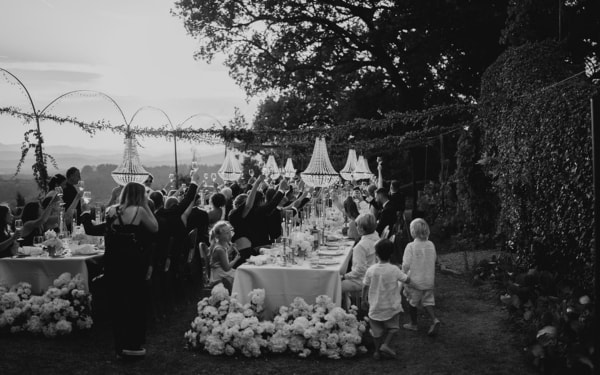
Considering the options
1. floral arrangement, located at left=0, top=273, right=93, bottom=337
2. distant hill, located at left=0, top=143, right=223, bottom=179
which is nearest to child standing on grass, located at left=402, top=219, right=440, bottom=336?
floral arrangement, located at left=0, top=273, right=93, bottom=337

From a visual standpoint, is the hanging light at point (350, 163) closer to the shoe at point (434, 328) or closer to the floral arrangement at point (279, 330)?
the shoe at point (434, 328)

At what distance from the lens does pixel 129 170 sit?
7.41 metres

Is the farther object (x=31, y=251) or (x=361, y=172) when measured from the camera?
(x=361, y=172)

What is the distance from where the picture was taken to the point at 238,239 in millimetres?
7281

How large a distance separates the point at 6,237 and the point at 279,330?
10.8 ft

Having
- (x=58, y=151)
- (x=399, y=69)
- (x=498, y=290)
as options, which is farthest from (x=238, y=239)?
(x=399, y=69)

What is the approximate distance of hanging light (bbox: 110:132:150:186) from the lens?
7.36 meters

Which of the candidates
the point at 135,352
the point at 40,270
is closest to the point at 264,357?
the point at 135,352

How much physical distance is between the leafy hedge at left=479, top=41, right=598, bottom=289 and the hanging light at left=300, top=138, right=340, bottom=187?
2378 mm

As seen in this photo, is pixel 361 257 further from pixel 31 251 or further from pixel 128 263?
pixel 31 251

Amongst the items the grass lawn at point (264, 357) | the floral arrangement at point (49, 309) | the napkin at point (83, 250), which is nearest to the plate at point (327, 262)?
the grass lawn at point (264, 357)

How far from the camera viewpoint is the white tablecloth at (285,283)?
5711 millimetres

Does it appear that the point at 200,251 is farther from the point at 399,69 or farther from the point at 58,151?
the point at 399,69

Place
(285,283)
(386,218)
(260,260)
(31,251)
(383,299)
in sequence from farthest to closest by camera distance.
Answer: (386,218)
(31,251)
(260,260)
(285,283)
(383,299)
